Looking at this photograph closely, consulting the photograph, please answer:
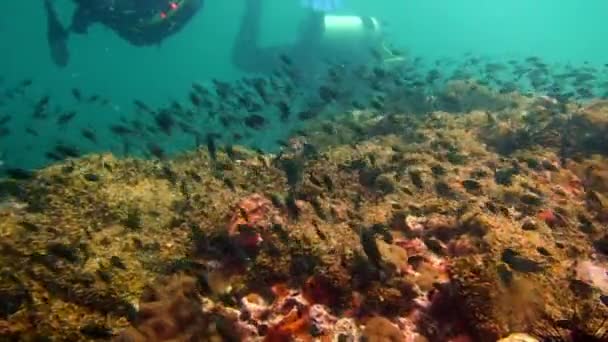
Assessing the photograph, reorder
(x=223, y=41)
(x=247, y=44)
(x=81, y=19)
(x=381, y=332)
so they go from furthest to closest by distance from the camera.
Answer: (x=223, y=41), (x=247, y=44), (x=81, y=19), (x=381, y=332)

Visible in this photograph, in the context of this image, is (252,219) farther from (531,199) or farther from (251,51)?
(251,51)

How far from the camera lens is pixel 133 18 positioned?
15.3 metres

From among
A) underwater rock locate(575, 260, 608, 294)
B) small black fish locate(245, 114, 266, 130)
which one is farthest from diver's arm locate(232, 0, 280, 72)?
underwater rock locate(575, 260, 608, 294)

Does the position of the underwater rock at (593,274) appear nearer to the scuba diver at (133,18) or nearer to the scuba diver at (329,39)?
the scuba diver at (133,18)

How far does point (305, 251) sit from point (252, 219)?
92 centimetres

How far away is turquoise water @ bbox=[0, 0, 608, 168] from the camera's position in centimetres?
8638

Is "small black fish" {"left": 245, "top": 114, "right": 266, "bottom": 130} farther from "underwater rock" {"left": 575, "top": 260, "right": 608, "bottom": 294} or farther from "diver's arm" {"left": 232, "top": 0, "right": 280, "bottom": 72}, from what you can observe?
"diver's arm" {"left": 232, "top": 0, "right": 280, "bottom": 72}

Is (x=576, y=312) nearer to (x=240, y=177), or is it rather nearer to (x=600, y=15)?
(x=240, y=177)

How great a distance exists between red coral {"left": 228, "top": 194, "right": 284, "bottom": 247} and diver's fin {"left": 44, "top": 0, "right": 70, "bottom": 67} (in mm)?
11629

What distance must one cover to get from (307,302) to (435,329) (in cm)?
132

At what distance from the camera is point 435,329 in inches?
206

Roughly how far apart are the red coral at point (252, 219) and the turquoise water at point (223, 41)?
4580cm

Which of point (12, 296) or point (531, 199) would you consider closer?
point (12, 296)

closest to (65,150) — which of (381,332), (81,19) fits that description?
(381,332)
